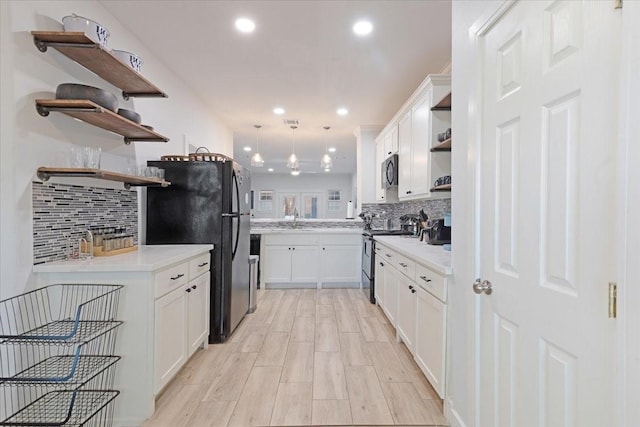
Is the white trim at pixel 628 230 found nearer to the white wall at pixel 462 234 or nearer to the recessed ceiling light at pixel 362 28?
the white wall at pixel 462 234

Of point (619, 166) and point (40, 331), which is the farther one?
point (40, 331)

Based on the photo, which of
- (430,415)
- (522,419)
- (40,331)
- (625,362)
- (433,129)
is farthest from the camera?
(433,129)

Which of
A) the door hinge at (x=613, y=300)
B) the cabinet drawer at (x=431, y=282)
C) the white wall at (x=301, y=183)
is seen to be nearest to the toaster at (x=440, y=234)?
the cabinet drawer at (x=431, y=282)

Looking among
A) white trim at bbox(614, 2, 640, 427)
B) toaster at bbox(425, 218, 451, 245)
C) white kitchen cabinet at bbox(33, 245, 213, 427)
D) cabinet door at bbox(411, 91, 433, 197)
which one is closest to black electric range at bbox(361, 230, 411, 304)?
cabinet door at bbox(411, 91, 433, 197)

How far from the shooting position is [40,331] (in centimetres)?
167

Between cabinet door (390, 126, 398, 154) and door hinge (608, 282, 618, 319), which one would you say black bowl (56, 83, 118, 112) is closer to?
door hinge (608, 282, 618, 319)

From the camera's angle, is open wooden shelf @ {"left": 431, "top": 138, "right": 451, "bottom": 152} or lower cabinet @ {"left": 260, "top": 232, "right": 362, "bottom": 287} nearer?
open wooden shelf @ {"left": 431, "top": 138, "right": 451, "bottom": 152}

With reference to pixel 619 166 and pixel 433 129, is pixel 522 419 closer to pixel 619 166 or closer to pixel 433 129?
pixel 619 166

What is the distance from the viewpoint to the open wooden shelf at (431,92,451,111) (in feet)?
8.79

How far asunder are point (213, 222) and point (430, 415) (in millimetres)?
2217

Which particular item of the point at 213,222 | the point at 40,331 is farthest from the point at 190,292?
the point at 40,331

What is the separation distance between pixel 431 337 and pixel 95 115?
2541mm

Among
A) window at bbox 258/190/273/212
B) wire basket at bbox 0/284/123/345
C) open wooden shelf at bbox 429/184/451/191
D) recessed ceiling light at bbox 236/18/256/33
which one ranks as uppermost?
recessed ceiling light at bbox 236/18/256/33

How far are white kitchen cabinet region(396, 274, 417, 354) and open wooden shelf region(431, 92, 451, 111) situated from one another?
4.85 feet
